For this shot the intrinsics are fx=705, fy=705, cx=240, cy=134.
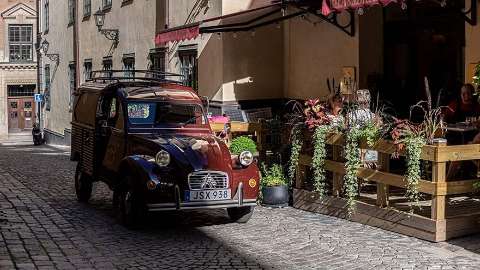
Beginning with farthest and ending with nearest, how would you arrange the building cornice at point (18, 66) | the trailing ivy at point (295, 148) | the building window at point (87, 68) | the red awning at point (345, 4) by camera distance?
the building cornice at point (18, 66)
the building window at point (87, 68)
the trailing ivy at point (295, 148)
the red awning at point (345, 4)

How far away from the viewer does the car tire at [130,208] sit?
877cm

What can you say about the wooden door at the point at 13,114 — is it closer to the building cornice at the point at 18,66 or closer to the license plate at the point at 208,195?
the building cornice at the point at 18,66

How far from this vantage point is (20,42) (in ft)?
155

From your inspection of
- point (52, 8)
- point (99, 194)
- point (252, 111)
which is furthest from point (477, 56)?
point (52, 8)

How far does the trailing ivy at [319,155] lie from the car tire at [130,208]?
2503 millimetres

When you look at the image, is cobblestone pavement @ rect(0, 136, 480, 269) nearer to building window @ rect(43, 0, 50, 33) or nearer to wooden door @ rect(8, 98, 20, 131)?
building window @ rect(43, 0, 50, 33)

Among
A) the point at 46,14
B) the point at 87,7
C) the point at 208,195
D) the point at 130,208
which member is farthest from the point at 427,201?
the point at 46,14

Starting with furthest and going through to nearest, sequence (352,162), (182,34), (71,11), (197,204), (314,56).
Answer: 1. (71,11)
2. (314,56)
3. (182,34)
4. (352,162)
5. (197,204)

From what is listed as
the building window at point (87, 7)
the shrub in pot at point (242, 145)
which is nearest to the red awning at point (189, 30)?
the shrub in pot at point (242, 145)

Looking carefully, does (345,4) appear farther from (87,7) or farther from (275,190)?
(87,7)

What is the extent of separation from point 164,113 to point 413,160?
3.65m

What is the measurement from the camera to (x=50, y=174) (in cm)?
1636

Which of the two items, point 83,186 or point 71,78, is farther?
point 71,78

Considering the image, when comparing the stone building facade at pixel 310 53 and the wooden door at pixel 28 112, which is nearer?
the stone building facade at pixel 310 53
